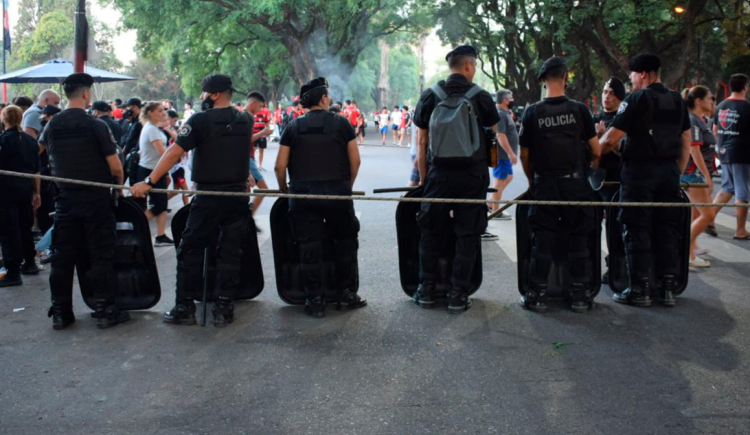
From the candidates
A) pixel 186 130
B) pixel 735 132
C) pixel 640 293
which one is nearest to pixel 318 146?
pixel 186 130

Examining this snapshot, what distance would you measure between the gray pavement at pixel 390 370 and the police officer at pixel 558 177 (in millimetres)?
282

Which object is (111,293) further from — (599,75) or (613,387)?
(599,75)

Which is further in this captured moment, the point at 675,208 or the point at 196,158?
the point at 675,208

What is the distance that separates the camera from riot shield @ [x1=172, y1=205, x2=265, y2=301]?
5.88 m

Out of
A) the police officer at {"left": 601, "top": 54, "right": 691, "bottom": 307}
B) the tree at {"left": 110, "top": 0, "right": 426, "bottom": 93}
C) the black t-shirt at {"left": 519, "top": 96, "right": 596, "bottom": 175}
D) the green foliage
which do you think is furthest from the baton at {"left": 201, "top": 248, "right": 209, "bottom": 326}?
the green foliage

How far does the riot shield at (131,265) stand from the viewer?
226 inches

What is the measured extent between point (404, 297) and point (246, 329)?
1.49 metres

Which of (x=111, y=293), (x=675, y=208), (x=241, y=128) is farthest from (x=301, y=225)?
(x=675, y=208)

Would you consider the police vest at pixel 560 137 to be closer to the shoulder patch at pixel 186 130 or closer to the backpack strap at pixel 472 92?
the backpack strap at pixel 472 92

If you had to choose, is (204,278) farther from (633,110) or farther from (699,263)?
(699,263)

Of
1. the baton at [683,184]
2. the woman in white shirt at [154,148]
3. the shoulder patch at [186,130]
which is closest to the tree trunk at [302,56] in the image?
the woman in white shirt at [154,148]

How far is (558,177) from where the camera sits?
18.7 ft

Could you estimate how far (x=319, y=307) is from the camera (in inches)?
226

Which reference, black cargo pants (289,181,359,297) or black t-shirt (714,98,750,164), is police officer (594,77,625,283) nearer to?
black t-shirt (714,98,750,164)
